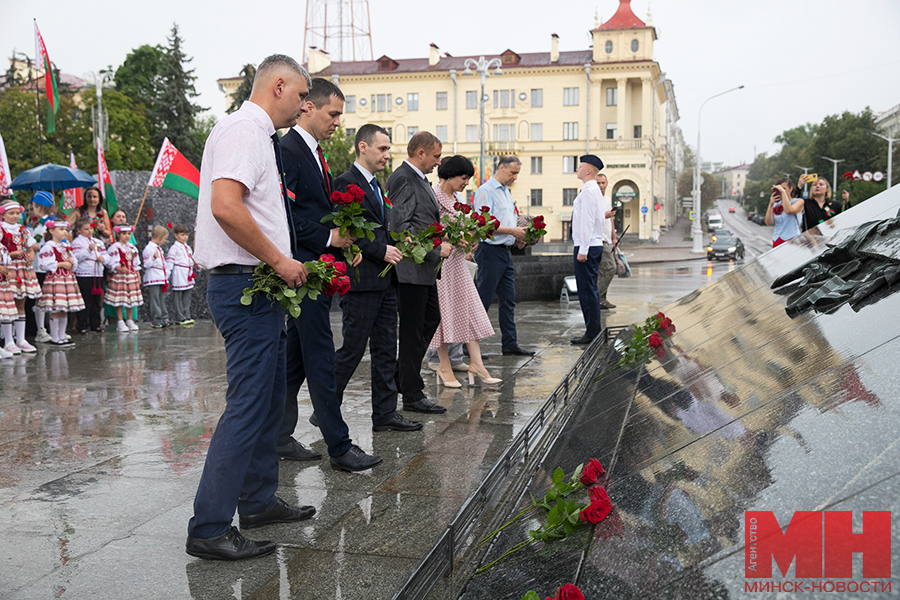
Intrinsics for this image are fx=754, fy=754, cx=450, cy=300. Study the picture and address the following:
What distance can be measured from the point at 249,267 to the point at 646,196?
61.0 m

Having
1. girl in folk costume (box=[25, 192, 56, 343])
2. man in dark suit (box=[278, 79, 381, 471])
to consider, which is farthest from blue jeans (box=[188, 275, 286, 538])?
girl in folk costume (box=[25, 192, 56, 343])

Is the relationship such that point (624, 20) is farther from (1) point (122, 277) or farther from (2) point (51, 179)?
(1) point (122, 277)

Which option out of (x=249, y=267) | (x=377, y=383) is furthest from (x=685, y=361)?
(x=249, y=267)

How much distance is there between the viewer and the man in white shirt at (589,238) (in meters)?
8.27

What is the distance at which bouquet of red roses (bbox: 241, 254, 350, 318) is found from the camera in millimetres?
2939

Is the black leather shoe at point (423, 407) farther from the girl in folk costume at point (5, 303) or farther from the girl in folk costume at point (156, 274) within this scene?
the girl in folk costume at point (156, 274)

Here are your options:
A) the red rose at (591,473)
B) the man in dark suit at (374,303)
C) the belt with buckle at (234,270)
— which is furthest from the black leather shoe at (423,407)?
the red rose at (591,473)

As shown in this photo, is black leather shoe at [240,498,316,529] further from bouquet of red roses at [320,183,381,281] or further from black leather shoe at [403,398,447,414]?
black leather shoe at [403,398,447,414]

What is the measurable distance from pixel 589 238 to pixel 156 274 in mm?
6787

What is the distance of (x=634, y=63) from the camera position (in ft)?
196

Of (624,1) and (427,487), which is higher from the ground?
(624,1)

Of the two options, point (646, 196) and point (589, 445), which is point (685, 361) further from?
point (646, 196)

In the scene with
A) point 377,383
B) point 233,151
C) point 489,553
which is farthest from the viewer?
point 377,383

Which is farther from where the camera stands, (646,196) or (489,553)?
(646,196)
